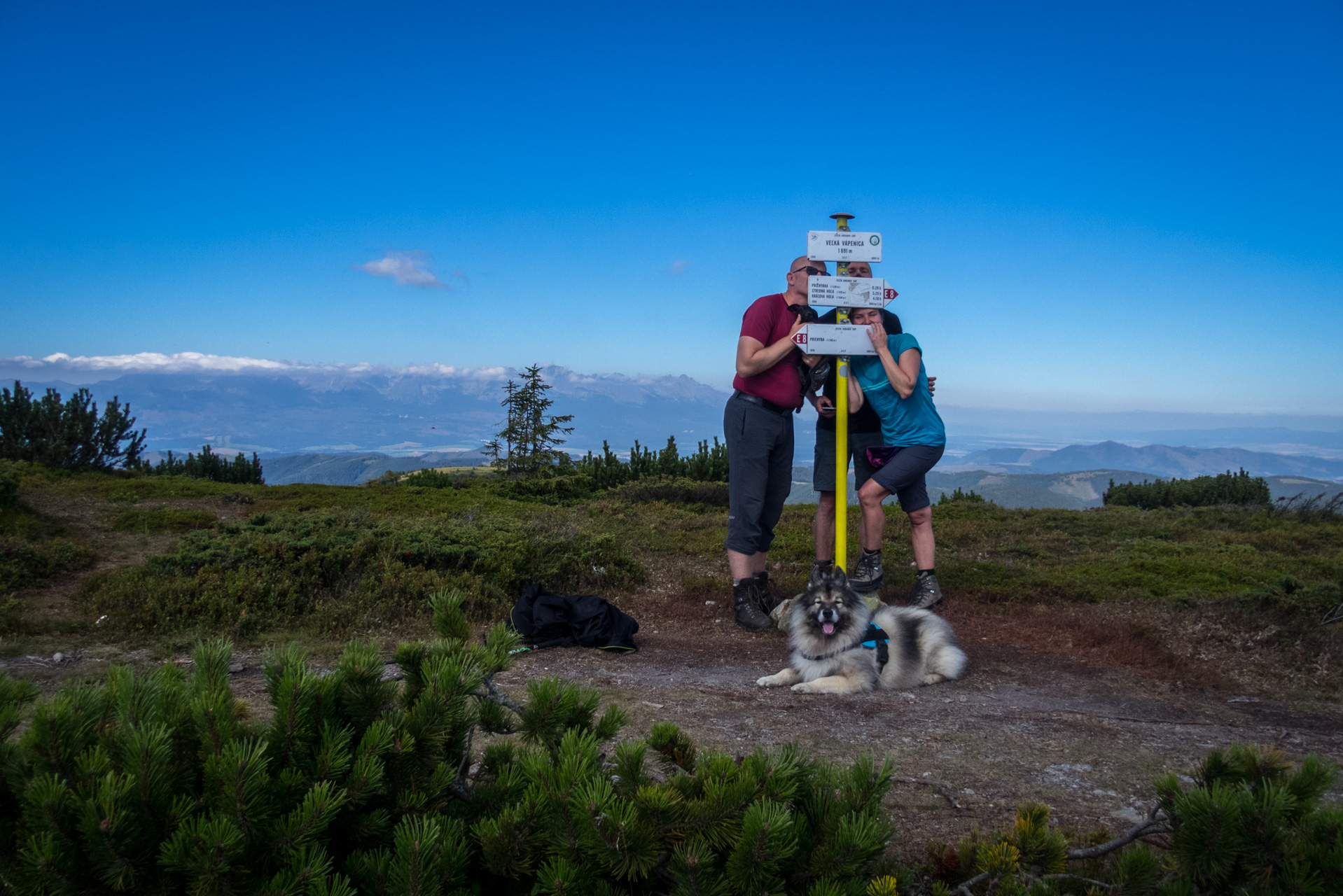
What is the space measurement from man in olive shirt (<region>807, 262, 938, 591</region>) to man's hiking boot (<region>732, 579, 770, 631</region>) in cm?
67

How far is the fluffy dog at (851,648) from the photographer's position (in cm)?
510

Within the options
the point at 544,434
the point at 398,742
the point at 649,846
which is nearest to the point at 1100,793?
the point at 649,846

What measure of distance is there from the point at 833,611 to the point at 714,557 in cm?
421

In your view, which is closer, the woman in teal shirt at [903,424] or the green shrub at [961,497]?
the woman in teal shirt at [903,424]

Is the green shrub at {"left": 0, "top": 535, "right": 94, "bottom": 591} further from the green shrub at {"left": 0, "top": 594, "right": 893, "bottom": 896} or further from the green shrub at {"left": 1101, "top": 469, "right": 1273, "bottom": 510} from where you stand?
the green shrub at {"left": 1101, "top": 469, "right": 1273, "bottom": 510}

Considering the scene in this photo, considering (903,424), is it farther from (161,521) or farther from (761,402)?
(161,521)

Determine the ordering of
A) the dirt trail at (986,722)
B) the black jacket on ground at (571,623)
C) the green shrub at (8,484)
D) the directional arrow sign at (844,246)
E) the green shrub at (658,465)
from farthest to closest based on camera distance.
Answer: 1. the green shrub at (658,465)
2. the green shrub at (8,484)
3. the black jacket on ground at (571,623)
4. the directional arrow sign at (844,246)
5. the dirt trail at (986,722)

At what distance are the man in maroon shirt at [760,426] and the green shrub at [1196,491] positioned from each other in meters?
12.6

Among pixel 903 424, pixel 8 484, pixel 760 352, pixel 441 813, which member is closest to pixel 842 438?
pixel 903 424

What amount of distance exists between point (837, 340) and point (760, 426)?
98 cm

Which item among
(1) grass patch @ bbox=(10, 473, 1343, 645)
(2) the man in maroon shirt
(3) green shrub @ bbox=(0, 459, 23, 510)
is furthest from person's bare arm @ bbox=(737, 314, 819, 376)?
(3) green shrub @ bbox=(0, 459, 23, 510)

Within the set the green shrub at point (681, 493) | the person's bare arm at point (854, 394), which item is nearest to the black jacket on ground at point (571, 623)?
the person's bare arm at point (854, 394)

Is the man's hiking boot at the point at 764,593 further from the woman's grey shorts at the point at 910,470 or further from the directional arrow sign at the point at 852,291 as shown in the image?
the directional arrow sign at the point at 852,291

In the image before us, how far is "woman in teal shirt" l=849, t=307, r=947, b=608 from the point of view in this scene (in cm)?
606
